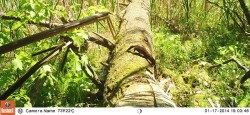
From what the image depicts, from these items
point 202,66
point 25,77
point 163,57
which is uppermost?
point 163,57

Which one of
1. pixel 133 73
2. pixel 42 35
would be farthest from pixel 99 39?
pixel 42 35

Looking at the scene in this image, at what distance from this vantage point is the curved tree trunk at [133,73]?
210cm

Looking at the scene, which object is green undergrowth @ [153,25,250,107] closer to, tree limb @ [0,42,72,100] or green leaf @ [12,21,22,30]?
tree limb @ [0,42,72,100]

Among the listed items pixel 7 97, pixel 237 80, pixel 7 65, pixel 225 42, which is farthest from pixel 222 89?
pixel 7 65

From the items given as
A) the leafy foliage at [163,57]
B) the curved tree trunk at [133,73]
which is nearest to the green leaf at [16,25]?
the leafy foliage at [163,57]

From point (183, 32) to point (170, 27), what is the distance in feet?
0.77

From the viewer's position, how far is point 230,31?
3898 millimetres

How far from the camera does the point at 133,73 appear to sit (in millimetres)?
2402

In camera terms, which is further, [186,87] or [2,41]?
[186,87]

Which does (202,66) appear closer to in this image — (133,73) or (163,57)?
(163,57)

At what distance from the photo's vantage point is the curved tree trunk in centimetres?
210

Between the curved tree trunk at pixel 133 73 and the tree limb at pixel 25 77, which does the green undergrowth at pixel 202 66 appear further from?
the tree limb at pixel 25 77

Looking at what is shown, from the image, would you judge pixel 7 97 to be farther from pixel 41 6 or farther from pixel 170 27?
pixel 170 27

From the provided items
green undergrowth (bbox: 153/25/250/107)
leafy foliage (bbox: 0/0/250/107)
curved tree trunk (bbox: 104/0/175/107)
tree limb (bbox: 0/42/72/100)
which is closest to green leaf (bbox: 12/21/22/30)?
leafy foliage (bbox: 0/0/250/107)
